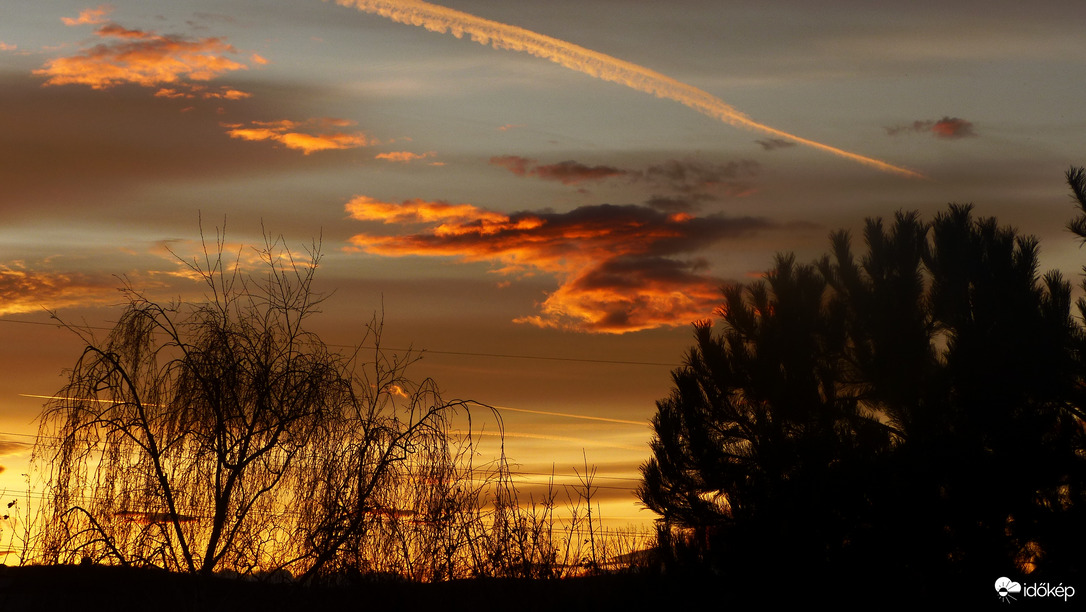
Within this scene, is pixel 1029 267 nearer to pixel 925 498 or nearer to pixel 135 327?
pixel 925 498

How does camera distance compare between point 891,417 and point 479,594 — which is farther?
point 891,417

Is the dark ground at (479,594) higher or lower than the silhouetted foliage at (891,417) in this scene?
lower

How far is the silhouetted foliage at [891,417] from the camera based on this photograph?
49.0 ft

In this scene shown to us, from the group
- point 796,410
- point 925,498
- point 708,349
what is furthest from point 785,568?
point 708,349

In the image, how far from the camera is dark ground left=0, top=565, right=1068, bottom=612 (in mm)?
12344

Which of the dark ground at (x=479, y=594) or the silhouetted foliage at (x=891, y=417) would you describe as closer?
the dark ground at (x=479, y=594)

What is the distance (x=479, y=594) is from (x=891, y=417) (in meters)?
7.56

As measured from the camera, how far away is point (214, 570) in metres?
12.5

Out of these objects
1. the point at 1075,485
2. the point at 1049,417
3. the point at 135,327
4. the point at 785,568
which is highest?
the point at 135,327

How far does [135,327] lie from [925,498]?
11.4 m

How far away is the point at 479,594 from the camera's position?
536 inches

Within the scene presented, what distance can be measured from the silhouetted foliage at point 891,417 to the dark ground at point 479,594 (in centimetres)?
48

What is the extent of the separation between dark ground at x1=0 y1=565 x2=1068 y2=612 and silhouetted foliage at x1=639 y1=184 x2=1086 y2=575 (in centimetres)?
48

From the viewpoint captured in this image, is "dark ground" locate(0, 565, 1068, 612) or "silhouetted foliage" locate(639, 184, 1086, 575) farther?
"silhouetted foliage" locate(639, 184, 1086, 575)
